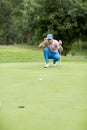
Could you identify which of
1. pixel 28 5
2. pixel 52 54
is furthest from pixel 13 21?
pixel 52 54

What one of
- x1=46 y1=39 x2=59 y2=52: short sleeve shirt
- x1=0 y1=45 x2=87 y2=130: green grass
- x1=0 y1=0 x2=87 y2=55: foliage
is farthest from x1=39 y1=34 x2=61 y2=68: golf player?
x1=0 y1=0 x2=87 y2=55: foliage

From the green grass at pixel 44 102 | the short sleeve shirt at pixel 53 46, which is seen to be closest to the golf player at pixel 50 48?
the short sleeve shirt at pixel 53 46

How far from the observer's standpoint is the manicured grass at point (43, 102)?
18.4 ft

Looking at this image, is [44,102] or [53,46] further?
[53,46]

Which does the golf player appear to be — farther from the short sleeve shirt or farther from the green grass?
the green grass

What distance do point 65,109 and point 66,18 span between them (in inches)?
1186

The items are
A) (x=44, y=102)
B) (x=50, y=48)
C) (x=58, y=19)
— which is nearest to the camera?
(x=44, y=102)

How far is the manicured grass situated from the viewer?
5.61 metres

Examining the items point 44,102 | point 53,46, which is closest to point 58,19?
point 53,46

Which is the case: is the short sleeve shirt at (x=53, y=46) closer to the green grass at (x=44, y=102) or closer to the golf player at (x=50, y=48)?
the golf player at (x=50, y=48)

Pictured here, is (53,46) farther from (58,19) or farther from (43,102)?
(58,19)

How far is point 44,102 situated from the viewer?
7.08 meters

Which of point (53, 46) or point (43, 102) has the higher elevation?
point (53, 46)

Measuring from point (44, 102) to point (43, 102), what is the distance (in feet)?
0.05
